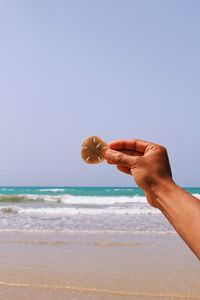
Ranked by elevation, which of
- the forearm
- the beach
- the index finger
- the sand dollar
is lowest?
the beach

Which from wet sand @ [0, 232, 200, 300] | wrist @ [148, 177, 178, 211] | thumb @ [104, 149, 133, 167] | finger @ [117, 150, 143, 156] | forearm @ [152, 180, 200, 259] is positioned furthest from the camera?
wet sand @ [0, 232, 200, 300]

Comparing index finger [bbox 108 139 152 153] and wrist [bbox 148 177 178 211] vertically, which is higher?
index finger [bbox 108 139 152 153]

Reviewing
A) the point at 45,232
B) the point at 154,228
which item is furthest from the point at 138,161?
the point at 154,228

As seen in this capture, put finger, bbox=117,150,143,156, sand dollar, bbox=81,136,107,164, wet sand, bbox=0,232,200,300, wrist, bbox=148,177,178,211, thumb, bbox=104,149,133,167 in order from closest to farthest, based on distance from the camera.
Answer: wrist, bbox=148,177,178,211 → thumb, bbox=104,149,133,167 → finger, bbox=117,150,143,156 → sand dollar, bbox=81,136,107,164 → wet sand, bbox=0,232,200,300

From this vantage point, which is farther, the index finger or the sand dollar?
the sand dollar

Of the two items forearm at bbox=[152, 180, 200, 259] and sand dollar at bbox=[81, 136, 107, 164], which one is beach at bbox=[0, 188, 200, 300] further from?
forearm at bbox=[152, 180, 200, 259]

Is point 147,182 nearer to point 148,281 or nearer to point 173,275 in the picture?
point 148,281

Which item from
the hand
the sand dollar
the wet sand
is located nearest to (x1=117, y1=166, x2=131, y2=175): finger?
the hand

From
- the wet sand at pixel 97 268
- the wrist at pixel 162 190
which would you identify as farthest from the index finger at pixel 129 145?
the wet sand at pixel 97 268
